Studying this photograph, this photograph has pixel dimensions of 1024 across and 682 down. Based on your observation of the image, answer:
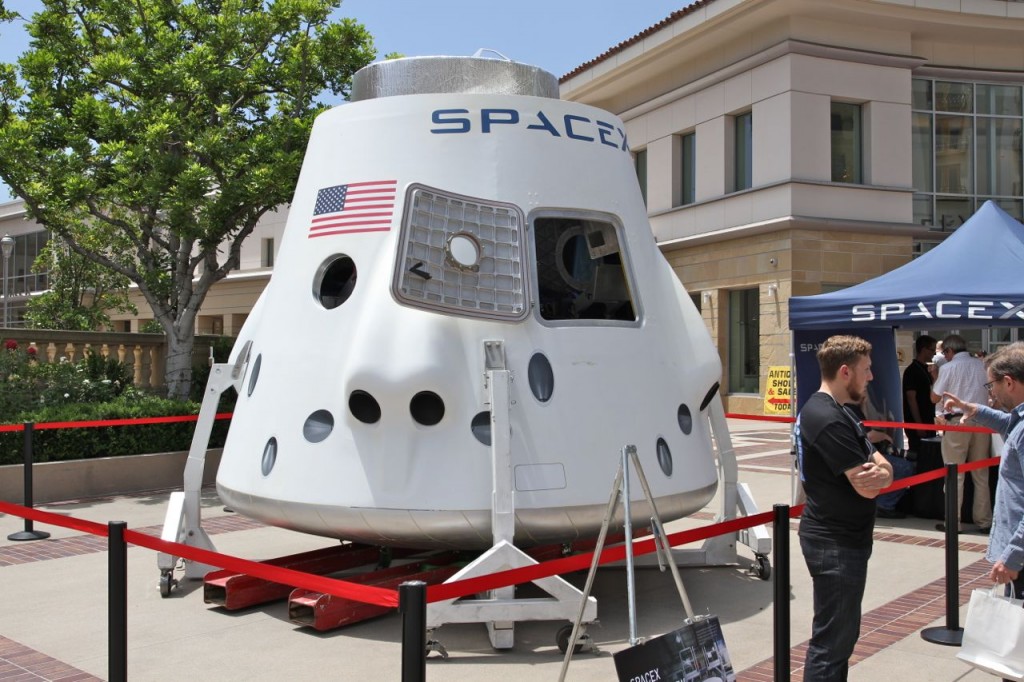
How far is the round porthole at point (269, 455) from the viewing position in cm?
646

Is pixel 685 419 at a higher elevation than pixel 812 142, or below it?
below

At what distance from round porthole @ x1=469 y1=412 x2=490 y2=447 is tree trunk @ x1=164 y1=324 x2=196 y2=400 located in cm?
963

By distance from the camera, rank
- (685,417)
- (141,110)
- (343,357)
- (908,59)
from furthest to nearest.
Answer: (908,59) → (141,110) → (685,417) → (343,357)

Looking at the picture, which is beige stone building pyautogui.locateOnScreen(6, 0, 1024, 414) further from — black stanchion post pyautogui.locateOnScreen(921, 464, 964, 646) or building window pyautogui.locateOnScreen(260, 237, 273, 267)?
building window pyautogui.locateOnScreen(260, 237, 273, 267)

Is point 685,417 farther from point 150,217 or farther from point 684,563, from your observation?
point 150,217

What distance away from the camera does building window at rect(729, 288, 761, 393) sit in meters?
22.9

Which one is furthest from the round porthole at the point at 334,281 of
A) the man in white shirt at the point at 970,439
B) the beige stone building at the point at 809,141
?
the beige stone building at the point at 809,141

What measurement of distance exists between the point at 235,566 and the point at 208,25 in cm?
1189

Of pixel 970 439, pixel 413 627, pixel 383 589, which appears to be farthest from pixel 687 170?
pixel 413 627

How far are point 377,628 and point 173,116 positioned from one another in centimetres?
915

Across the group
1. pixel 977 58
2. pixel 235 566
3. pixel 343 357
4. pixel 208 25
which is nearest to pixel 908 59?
pixel 977 58

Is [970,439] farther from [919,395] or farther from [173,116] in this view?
[173,116]

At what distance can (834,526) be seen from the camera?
13.5 ft

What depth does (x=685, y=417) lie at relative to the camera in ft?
22.5
